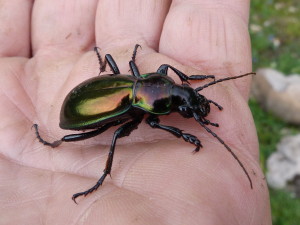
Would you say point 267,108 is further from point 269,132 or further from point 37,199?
point 37,199

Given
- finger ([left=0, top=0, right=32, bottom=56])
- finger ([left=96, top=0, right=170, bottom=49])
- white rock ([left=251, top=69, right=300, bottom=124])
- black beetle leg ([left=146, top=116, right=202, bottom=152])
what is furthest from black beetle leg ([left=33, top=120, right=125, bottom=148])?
white rock ([left=251, top=69, right=300, bottom=124])

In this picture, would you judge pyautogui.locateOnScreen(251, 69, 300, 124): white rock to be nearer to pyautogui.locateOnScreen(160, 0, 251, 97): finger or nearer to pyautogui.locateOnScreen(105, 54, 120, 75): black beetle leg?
pyautogui.locateOnScreen(160, 0, 251, 97): finger

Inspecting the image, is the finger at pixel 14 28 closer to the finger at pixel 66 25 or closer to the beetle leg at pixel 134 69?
the finger at pixel 66 25

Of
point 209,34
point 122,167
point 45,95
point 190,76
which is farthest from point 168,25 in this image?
point 122,167

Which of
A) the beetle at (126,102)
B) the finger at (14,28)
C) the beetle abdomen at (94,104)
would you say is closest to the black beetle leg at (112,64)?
the beetle at (126,102)

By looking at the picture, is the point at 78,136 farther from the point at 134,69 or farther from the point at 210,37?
the point at 210,37

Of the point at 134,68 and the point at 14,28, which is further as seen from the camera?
the point at 14,28

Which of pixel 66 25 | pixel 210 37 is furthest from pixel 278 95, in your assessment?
pixel 66 25
